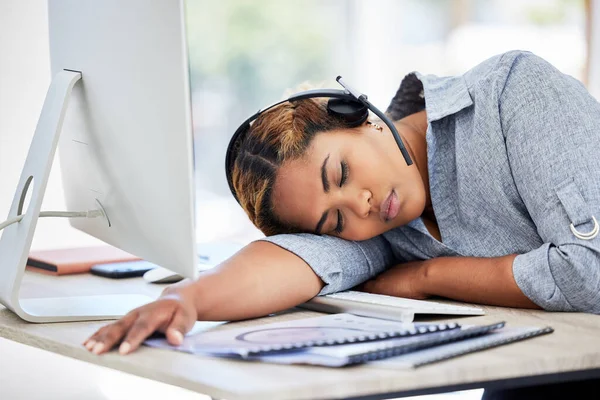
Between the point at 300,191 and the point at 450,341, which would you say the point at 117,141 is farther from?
the point at 450,341

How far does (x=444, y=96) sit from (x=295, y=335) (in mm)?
551

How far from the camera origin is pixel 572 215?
102cm

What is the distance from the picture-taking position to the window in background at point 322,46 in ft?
10.9

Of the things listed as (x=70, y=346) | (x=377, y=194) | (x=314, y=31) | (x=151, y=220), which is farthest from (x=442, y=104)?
(x=314, y=31)

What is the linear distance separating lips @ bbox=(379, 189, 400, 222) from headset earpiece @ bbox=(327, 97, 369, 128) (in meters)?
0.12

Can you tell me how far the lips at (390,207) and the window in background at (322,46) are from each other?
6.79 feet

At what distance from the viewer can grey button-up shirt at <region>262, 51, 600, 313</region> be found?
1.02 m

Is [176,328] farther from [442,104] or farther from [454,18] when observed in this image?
[454,18]

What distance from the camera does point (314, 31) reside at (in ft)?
11.3

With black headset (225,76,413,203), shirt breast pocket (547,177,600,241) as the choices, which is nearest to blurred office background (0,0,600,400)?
black headset (225,76,413,203)

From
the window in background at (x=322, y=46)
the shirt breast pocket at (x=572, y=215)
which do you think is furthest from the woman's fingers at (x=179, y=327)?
the window in background at (x=322, y=46)

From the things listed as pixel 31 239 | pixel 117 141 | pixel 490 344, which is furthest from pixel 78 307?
pixel 490 344

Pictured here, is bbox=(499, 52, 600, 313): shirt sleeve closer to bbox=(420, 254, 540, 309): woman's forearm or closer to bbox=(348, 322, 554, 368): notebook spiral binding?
bbox=(420, 254, 540, 309): woman's forearm

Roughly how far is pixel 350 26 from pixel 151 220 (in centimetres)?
268
